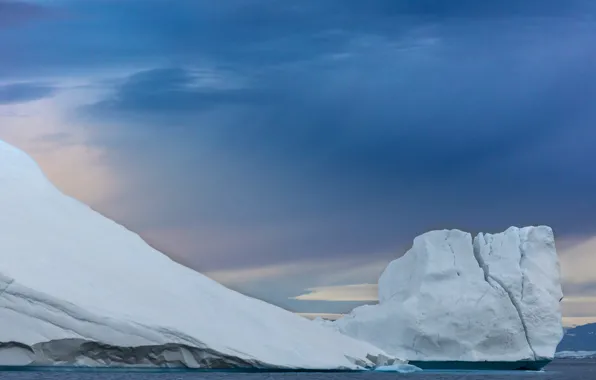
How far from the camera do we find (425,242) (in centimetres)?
4266

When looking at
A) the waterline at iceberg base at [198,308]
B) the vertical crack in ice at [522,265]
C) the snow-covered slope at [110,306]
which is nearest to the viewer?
the snow-covered slope at [110,306]

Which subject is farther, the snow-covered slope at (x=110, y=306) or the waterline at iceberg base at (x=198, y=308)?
the waterline at iceberg base at (x=198, y=308)

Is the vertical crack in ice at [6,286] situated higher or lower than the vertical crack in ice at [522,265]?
lower

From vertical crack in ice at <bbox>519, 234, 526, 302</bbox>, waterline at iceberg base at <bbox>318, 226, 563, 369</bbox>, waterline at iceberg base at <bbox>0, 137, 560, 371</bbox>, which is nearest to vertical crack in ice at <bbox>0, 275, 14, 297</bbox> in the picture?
waterline at iceberg base at <bbox>0, 137, 560, 371</bbox>

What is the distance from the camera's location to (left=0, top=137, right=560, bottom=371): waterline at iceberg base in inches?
914

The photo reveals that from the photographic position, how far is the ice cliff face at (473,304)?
40000 mm

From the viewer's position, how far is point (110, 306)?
81.4ft

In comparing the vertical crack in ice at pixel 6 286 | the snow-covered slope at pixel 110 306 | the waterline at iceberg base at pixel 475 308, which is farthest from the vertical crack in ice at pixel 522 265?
the vertical crack in ice at pixel 6 286

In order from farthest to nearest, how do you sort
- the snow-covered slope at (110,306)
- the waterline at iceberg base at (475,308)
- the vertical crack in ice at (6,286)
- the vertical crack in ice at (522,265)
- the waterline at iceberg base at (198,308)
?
the vertical crack in ice at (522,265) < the waterline at iceberg base at (475,308) < the vertical crack in ice at (6,286) < the waterline at iceberg base at (198,308) < the snow-covered slope at (110,306)

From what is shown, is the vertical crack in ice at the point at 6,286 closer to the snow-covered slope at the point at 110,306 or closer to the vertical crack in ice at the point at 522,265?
the snow-covered slope at the point at 110,306

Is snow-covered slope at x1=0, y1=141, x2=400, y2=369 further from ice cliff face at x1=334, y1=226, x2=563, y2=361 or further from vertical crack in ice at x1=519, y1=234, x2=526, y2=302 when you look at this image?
vertical crack in ice at x1=519, y1=234, x2=526, y2=302

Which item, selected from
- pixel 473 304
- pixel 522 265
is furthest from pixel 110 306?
pixel 522 265

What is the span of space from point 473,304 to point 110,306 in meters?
19.6

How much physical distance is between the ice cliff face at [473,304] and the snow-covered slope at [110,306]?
10.4 meters
